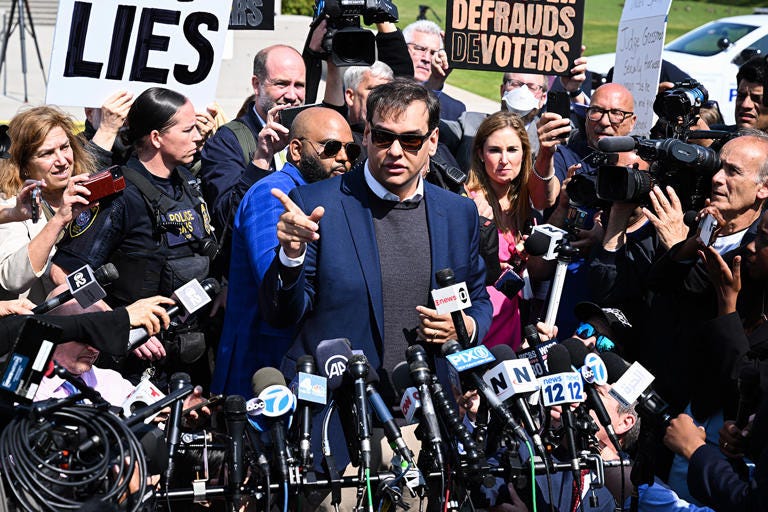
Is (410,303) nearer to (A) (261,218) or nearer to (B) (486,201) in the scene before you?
(A) (261,218)

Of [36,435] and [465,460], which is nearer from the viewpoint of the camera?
[36,435]

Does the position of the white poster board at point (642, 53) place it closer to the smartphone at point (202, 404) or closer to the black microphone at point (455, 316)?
the black microphone at point (455, 316)

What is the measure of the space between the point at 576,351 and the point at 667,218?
113 cm

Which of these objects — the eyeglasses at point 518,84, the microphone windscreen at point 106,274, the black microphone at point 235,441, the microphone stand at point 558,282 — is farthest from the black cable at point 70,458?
the eyeglasses at point 518,84

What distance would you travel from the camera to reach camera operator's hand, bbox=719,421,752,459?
3.73 meters

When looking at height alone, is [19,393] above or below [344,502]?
above

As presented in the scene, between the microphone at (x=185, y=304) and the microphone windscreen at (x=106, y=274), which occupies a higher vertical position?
the microphone windscreen at (x=106, y=274)

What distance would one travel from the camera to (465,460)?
139 inches

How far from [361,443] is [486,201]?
2.80 meters

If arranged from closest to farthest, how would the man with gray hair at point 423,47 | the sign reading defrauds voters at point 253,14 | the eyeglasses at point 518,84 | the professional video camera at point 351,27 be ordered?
the professional video camera at point 351,27, the sign reading defrauds voters at point 253,14, the eyeglasses at point 518,84, the man with gray hair at point 423,47

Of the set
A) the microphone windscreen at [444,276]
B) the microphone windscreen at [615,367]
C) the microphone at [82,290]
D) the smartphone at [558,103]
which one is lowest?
the microphone windscreen at [615,367]

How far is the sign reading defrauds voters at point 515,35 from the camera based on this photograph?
7020 millimetres

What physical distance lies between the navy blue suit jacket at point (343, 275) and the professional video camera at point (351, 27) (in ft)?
6.36

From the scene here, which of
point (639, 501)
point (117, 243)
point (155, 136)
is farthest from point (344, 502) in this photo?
point (155, 136)
